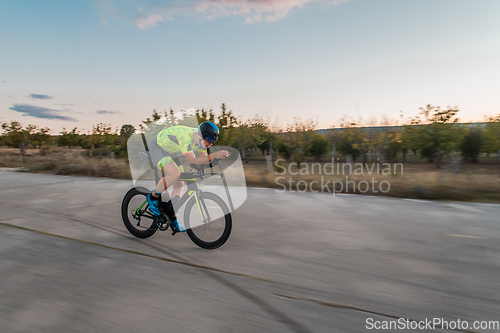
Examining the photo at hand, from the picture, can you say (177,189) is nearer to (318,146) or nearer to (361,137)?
(361,137)

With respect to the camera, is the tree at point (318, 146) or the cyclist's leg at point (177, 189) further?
the tree at point (318, 146)

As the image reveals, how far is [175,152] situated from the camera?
3.75 meters

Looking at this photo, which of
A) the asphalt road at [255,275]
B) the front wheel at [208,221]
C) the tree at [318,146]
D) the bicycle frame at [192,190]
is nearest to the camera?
the asphalt road at [255,275]

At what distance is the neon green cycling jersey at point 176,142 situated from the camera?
3.56m

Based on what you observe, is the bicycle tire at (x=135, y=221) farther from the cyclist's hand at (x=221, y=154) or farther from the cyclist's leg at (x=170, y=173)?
the cyclist's hand at (x=221, y=154)

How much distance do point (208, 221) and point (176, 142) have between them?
111cm

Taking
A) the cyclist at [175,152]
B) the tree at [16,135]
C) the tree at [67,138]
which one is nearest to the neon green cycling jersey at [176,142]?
the cyclist at [175,152]

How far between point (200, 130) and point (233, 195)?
491 centimetres

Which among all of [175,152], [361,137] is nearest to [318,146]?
[361,137]

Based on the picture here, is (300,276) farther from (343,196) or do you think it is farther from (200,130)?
(343,196)

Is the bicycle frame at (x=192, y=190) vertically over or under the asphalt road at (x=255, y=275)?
over

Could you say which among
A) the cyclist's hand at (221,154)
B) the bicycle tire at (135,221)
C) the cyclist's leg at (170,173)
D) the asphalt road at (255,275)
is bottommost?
the asphalt road at (255,275)

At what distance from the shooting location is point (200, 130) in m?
3.55

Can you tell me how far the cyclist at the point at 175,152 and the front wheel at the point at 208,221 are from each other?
0.23 meters
